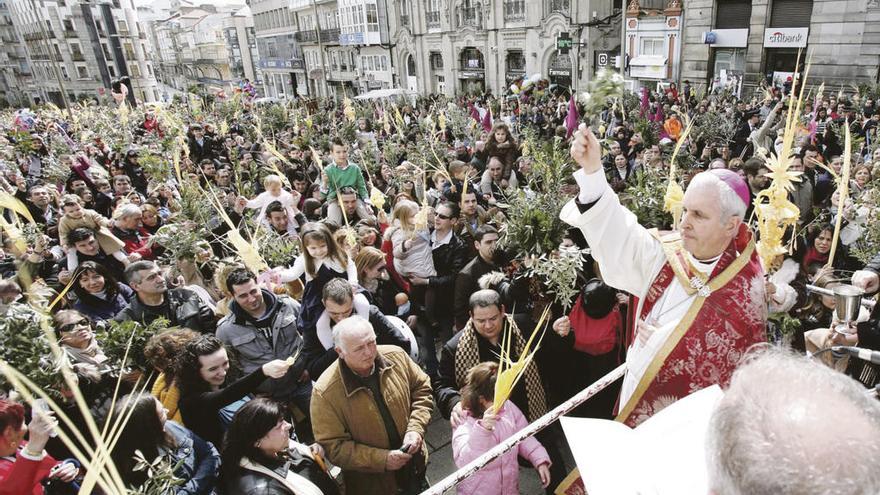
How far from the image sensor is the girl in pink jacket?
101 inches

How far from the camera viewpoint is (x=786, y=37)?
16.7 m

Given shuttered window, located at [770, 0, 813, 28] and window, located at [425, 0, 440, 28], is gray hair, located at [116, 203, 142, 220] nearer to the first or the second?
shuttered window, located at [770, 0, 813, 28]

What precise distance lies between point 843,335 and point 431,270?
330 centimetres

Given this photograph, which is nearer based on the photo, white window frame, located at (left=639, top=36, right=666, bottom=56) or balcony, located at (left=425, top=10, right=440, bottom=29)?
white window frame, located at (left=639, top=36, right=666, bottom=56)

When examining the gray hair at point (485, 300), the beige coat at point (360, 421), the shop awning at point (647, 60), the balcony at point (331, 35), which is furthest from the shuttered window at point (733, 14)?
the balcony at point (331, 35)

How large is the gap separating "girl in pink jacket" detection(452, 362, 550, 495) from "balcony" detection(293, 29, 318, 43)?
46565 millimetres

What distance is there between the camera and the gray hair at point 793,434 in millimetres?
690

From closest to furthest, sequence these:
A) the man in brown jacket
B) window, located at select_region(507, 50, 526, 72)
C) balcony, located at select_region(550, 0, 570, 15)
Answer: the man in brown jacket < balcony, located at select_region(550, 0, 570, 15) < window, located at select_region(507, 50, 526, 72)

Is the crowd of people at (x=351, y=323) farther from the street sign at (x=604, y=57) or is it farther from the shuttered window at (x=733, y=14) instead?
Result: the street sign at (x=604, y=57)

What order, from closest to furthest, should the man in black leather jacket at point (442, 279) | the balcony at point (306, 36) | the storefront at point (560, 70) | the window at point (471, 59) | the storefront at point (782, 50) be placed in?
the man in black leather jacket at point (442, 279) → the storefront at point (782, 50) → the storefront at point (560, 70) → the window at point (471, 59) → the balcony at point (306, 36)

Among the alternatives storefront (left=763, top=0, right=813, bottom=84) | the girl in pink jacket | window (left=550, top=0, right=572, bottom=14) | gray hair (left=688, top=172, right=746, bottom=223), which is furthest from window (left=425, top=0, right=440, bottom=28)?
gray hair (left=688, top=172, right=746, bottom=223)

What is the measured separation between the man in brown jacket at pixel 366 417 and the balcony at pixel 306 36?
46284 mm

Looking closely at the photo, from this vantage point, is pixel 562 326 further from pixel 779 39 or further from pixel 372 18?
pixel 372 18

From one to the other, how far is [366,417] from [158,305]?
2.15 metres
